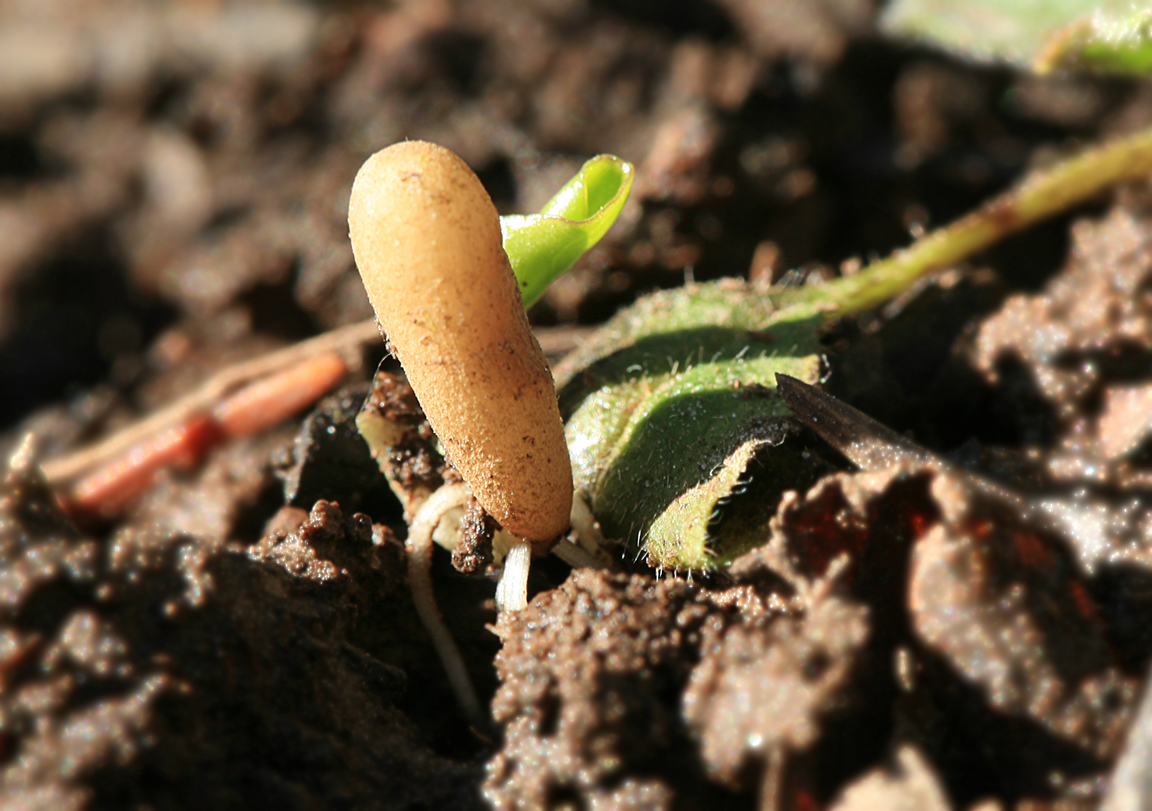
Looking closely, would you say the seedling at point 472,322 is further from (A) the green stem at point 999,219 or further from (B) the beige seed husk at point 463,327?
(A) the green stem at point 999,219

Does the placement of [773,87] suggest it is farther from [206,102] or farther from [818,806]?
[818,806]

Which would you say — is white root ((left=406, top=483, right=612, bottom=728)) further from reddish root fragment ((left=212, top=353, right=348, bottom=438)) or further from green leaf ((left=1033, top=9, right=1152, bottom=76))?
green leaf ((left=1033, top=9, right=1152, bottom=76))

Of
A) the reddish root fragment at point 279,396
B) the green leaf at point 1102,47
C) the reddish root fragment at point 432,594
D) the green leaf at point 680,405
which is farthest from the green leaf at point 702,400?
the reddish root fragment at point 279,396

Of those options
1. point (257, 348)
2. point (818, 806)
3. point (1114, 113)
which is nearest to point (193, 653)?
point (818, 806)

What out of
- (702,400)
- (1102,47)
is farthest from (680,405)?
(1102,47)

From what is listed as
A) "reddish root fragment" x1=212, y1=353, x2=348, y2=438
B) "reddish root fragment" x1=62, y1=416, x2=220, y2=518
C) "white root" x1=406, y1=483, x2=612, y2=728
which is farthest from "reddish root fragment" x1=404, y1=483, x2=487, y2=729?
"reddish root fragment" x1=62, y1=416, x2=220, y2=518
